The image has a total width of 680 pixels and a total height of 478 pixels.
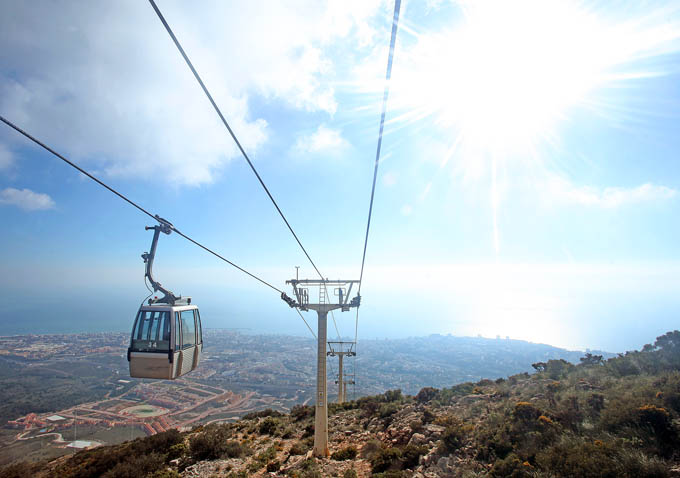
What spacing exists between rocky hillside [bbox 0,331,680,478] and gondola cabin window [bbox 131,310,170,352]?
705cm

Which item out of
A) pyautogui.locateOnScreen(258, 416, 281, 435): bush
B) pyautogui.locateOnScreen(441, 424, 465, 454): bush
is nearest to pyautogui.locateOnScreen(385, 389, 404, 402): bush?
pyautogui.locateOnScreen(258, 416, 281, 435): bush

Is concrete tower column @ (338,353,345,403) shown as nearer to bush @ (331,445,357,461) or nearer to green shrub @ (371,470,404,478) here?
bush @ (331,445,357,461)

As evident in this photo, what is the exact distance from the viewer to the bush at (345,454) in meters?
12.1

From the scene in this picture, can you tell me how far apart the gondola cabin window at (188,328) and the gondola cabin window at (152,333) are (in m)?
0.58

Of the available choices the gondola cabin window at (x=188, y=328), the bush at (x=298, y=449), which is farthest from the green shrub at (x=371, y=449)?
the gondola cabin window at (x=188, y=328)

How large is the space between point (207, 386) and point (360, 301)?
6790 centimetres

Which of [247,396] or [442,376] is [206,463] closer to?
[247,396]

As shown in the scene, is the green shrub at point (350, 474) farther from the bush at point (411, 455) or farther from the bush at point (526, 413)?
the bush at point (526, 413)

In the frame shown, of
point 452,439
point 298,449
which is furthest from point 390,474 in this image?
point 298,449

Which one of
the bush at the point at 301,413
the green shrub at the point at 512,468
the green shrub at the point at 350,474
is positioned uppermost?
the green shrub at the point at 512,468

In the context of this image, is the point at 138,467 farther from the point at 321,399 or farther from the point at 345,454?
the point at 345,454

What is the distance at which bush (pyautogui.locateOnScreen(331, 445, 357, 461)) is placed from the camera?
12117 millimetres

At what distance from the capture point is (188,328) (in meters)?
9.42

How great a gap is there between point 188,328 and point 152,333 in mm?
1098
